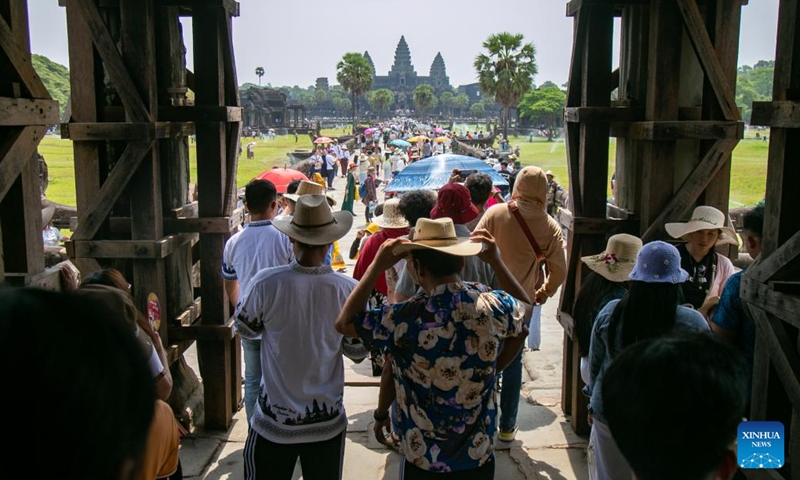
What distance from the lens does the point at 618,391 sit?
1.68m

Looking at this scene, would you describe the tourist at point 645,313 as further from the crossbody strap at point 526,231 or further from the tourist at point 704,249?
the crossbody strap at point 526,231

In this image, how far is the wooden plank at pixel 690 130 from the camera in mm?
4992

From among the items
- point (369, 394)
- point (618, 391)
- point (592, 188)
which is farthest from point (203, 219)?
point (618, 391)

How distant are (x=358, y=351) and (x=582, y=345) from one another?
121 centimetres

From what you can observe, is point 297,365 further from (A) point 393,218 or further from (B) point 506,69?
(B) point 506,69

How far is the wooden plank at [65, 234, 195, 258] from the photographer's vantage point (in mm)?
5156

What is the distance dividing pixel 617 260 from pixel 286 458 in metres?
1.88

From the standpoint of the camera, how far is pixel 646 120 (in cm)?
539

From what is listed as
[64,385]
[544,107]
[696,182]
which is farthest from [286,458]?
[544,107]

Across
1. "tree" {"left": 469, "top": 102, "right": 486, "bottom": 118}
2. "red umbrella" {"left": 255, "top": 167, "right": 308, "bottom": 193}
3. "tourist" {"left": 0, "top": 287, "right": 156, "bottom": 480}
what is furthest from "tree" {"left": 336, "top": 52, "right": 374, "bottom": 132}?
"tourist" {"left": 0, "top": 287, "right": 156, "bottom": 480}

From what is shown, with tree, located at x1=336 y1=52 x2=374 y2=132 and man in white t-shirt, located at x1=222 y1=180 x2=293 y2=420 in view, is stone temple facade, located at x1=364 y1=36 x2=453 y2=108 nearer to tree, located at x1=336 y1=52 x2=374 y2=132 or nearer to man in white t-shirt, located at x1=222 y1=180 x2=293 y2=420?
tree, located at x1=336 y1=52 x2=374 y2=132

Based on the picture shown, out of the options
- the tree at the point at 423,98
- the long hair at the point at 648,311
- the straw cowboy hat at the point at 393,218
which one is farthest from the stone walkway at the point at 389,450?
the tree at the point at 423,98

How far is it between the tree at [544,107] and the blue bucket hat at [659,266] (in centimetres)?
10438

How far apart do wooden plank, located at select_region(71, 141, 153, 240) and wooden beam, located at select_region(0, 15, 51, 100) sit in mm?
1214
